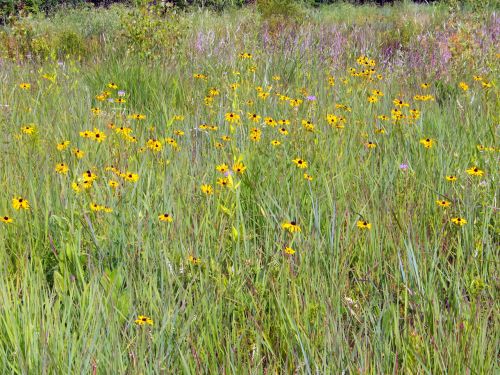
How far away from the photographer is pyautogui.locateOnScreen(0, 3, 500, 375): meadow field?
123 centimetres

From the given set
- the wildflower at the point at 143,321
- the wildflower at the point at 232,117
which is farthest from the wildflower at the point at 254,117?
the wildflower at the point at 143,321

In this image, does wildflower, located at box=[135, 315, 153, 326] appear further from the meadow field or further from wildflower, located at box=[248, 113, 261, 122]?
wildflower, located at box=[248, 113, 261, 122]

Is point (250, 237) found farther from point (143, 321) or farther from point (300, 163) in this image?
point (143, 321)

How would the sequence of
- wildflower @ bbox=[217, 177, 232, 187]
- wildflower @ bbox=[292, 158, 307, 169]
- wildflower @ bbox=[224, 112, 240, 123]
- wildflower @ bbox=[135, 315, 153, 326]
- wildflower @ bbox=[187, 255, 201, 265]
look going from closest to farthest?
wildflower @ bbox=[135, 315, 153, 326] → wildflower @ bbox=[187, 255, 201, 265] → wildflower @ bbox=[217, 177, 232, 187] → wildflower @ bbox=[292, 158, 307, 169] → wildflower @ bbox=[224, 112, 240, 123]

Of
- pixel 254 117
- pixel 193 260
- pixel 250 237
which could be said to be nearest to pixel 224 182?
pixel 250 237

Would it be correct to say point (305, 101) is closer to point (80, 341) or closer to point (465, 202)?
point (465, 202)

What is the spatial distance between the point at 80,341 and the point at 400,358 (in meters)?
0.74

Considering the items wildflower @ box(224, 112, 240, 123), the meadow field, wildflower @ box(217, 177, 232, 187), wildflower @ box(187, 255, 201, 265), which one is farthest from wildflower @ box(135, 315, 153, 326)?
wildflower @ box(224, 112, 240, 123)

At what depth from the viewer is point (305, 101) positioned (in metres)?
3.44

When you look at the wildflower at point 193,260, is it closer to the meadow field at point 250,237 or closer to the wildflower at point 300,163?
the meadow field at point 250,237

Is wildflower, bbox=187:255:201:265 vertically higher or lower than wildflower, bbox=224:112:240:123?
lower

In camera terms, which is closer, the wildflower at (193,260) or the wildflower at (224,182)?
the wildflower at (193,260)

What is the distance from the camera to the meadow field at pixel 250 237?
123 cm

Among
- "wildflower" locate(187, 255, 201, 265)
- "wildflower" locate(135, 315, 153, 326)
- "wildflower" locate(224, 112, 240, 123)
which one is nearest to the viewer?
"wildflower" locate(135, 315, 153, 326)
